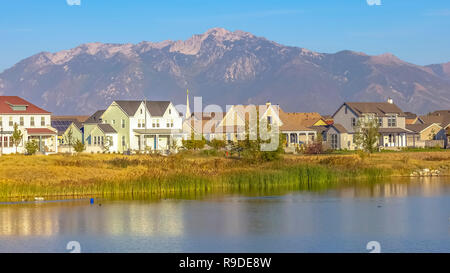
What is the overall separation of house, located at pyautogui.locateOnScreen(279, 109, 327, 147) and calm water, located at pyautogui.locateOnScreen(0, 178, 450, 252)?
4511 cm

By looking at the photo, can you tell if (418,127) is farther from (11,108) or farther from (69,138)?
(11,108)

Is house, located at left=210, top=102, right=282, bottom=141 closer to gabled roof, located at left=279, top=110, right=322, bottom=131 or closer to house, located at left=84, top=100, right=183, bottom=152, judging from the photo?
gabled roof, located at left=279, top=110, right=322, bottom=131

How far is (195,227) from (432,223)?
11.6 m

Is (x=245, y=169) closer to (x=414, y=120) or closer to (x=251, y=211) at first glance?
(x=251, y=211)

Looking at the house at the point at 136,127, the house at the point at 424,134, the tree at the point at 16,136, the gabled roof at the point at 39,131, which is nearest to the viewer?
the tree at the point at 16,136

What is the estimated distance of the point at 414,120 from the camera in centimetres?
11456

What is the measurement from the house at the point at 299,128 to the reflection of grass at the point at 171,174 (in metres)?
27.8

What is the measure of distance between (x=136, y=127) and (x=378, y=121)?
30.5 m

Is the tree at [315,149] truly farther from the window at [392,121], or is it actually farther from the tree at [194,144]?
the window at [392,121]

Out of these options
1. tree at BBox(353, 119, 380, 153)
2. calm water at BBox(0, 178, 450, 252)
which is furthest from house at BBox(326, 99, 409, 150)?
calm water at BBox(0, 178, 450, 252)

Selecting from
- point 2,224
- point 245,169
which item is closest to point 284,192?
point 245,169

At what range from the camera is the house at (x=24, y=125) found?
258 feet

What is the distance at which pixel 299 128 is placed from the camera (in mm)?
94312

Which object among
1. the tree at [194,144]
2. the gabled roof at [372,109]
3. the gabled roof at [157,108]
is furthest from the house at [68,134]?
the gabled roof at [372,109]
